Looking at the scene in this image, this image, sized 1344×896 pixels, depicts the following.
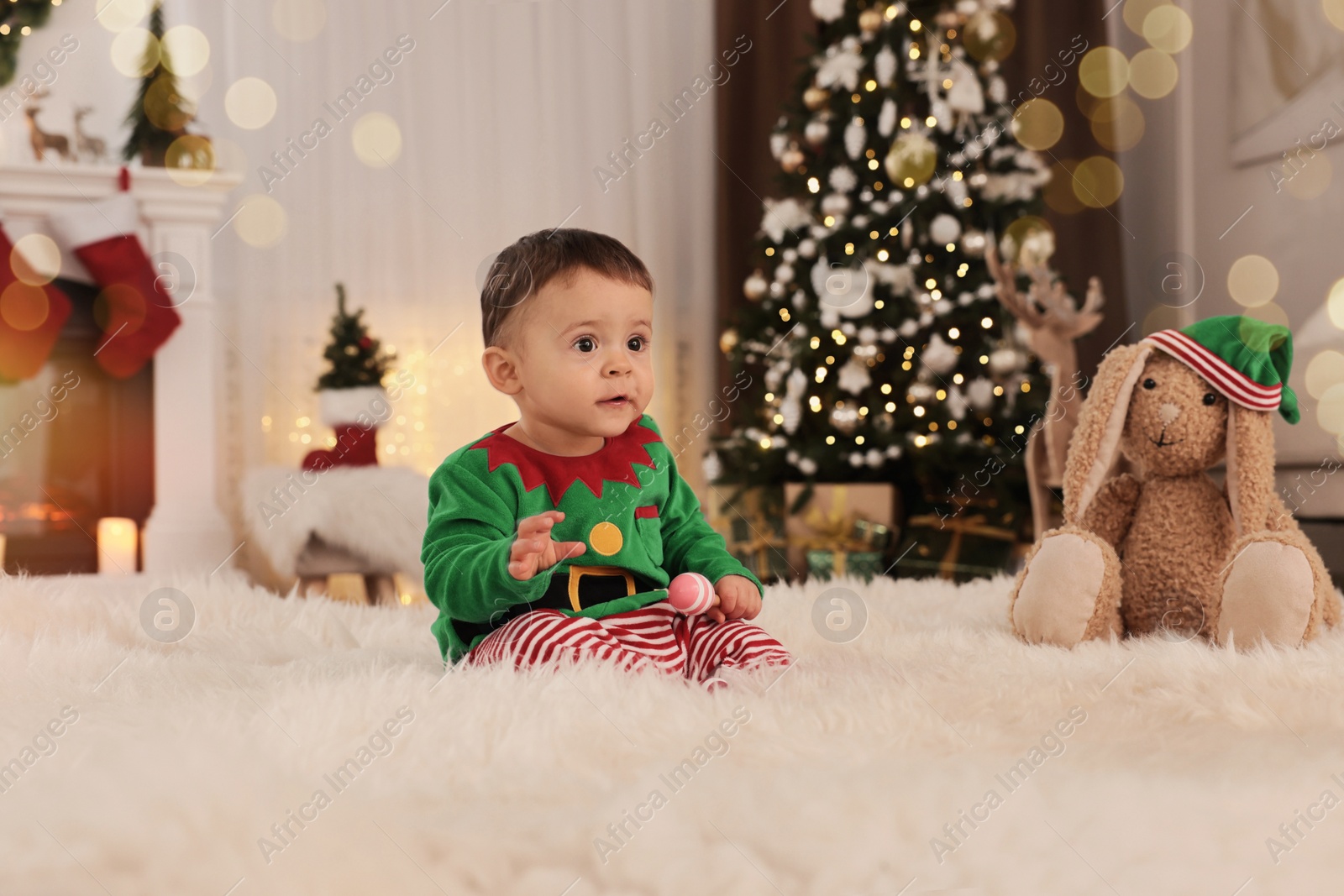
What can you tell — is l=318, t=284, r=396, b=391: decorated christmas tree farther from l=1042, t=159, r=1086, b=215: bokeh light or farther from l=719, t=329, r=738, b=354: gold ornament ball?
l=1042, t=159, r=1086, b=215: bokeh light

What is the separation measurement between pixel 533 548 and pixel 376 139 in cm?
299

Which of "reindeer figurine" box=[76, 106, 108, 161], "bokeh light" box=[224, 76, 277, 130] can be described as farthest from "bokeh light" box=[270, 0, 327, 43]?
"reindeer figurine" box=[76, 106, 108, 161]

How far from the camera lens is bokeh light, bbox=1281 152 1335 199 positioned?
106 inches

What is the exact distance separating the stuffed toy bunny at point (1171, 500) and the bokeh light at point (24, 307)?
2692 mm

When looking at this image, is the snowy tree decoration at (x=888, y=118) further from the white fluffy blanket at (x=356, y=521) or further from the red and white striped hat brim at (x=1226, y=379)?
the red and white striped hat brim at (x=1226, y=379)

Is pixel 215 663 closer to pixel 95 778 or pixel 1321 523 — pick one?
pixel 95 778

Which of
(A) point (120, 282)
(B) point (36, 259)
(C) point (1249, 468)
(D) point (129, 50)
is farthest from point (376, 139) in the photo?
(C) point (1249, 468)

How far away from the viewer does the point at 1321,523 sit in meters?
2.12

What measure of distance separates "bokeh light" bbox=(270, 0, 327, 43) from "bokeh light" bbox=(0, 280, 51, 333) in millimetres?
1218

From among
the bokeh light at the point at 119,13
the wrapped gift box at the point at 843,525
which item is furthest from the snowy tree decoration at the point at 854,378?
the bokeh light at the point at 119,13

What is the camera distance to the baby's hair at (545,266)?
103cm

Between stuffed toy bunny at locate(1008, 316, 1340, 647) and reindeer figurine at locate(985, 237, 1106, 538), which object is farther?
reindeer figurine at locate(985, 237, 1106, 538)

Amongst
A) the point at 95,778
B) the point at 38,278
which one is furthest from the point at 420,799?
the point at 38,278

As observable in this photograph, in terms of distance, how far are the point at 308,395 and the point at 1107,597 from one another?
2.81 meters
